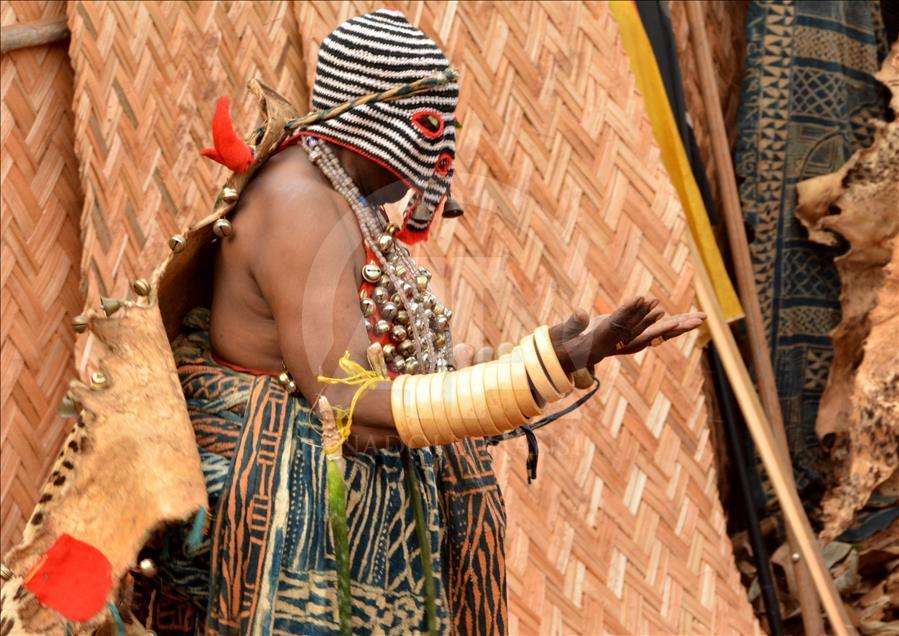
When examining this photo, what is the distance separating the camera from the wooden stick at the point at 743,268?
3432 millimetres

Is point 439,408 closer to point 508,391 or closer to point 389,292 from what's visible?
point 508,391

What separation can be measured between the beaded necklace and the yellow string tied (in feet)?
0.41

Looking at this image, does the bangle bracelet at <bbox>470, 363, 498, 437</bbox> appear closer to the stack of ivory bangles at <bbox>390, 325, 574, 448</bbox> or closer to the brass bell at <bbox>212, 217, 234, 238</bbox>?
the stack of ivory bangles at <bbox>390, 325, 574, 448</bbox>

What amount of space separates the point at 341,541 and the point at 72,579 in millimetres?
397

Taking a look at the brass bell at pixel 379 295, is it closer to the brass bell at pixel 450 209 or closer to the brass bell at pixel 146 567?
the brass bell at pixel 450 209

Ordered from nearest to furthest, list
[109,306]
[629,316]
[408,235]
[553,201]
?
[629,316] < [109,306] < [408,235] < [553,201]

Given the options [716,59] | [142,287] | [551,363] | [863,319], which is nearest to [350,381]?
[551,363]

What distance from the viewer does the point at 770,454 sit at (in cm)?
334

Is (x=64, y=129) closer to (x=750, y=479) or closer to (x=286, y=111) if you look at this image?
(x=286, y=111)

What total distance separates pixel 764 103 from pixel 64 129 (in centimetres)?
209

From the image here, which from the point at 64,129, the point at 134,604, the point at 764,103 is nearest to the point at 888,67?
the point at 764,103

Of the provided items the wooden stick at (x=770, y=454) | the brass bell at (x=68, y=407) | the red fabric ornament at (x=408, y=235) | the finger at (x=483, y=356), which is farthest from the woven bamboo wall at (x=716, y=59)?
the brass bell at (x=68, y=407)

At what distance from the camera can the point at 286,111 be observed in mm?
2139

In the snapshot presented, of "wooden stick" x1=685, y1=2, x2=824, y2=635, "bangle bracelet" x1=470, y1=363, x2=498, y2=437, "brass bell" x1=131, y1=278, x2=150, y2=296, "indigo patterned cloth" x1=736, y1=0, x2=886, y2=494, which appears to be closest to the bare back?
"brass bell" x1=131, y1=278, x2=150, y2=296
